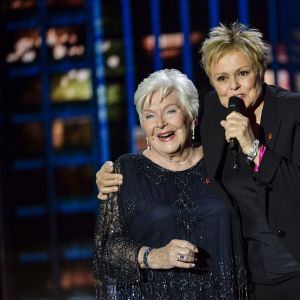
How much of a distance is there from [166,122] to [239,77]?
28cm

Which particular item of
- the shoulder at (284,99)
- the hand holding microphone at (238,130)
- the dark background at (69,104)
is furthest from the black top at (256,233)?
the dark background at (69,104)

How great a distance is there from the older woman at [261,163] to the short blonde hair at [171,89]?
101mm

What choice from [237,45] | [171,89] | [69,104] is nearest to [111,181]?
[171,89]

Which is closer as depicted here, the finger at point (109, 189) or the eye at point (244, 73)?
the eye at point (244, 73)

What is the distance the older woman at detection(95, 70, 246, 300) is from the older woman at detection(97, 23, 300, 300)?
0.23 feet

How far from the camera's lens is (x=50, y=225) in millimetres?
4289

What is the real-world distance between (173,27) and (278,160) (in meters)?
2.21

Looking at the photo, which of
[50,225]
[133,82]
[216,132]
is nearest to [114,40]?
[133,82]

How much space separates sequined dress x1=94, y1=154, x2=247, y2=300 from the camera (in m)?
2.12

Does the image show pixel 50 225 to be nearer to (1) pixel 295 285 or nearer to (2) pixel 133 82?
(2) pixel 133 82

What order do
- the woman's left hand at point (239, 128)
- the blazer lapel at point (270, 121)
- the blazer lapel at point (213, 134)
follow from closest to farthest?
the woman's left hand at point (239, 128) → the blazer lapel at point (270, 121) → the blazer lapel at point (213, 134)

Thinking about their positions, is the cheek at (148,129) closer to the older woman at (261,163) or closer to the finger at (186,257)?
the older woman at (261,163)

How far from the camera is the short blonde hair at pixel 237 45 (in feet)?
6.72

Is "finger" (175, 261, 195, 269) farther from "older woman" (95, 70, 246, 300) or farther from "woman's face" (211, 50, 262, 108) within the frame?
"woman's face" (211, 50, 262, 108)
